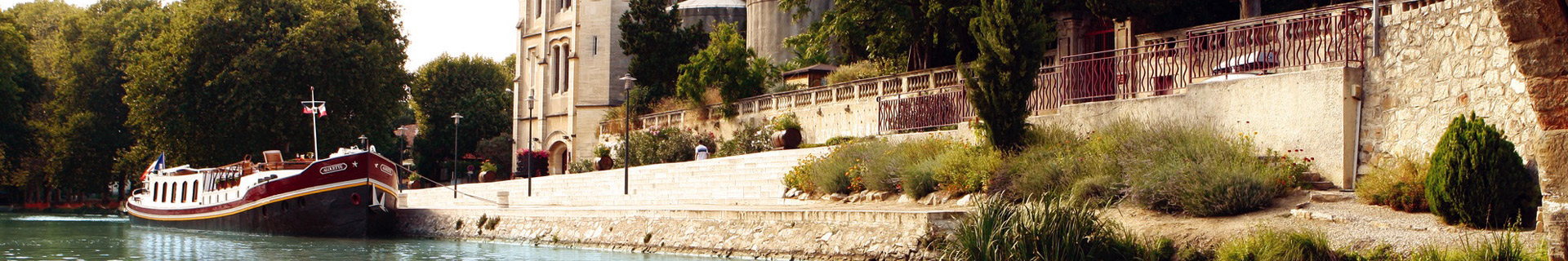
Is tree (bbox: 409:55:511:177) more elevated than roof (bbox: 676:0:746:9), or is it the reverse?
roof (bbox: 676:0:746:9)

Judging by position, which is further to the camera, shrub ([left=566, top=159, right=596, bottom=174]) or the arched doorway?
the arched doorway

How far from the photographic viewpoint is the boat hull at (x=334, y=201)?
2834 centimetres

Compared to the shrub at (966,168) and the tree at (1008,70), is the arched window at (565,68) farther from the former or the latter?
the tree at (1008,70)

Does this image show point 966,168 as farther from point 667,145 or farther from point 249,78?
point 249,78

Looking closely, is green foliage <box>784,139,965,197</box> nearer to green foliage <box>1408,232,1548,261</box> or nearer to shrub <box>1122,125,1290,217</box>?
shrub <box>1122,125,1290,217</box>

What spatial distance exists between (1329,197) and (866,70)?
62.5 ft

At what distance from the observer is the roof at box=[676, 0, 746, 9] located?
165ft

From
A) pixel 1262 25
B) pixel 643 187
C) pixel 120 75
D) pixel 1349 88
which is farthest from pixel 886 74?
pixel 120 75

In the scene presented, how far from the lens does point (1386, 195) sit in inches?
536

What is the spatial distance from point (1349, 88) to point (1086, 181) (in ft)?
9.45

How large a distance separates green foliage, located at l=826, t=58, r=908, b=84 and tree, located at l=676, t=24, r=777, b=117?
125 inches

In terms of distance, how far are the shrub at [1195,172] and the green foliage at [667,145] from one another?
20443 millimetres

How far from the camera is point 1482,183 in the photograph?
Answer: 1238 cm

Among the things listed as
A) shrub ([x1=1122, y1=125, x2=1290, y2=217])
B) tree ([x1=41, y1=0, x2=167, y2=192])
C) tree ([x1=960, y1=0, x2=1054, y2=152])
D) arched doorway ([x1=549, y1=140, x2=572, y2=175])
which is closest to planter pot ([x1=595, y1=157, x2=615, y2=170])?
arched doorway ([x1=549, y1=140, x2=572, y2=175])
